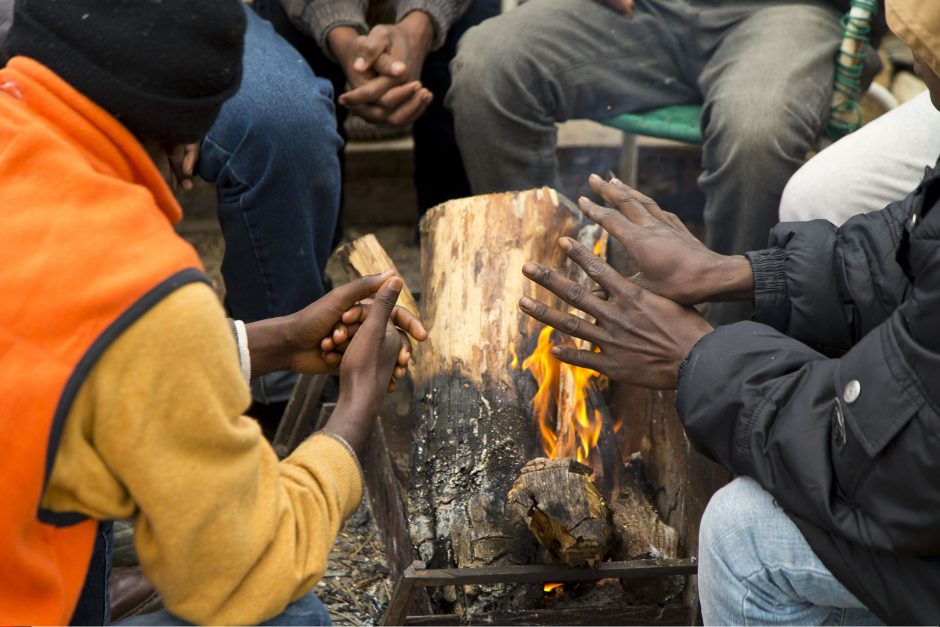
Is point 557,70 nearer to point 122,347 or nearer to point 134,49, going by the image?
point 134,49

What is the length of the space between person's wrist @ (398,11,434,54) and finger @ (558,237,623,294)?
1539mm

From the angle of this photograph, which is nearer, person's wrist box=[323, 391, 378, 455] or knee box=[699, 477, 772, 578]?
knee box=[699, 477, 772, 578]

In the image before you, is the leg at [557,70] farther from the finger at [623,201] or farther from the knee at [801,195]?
the finger at [623,201]

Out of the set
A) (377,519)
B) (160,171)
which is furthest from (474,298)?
(160,171)

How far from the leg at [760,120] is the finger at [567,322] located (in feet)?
3.61

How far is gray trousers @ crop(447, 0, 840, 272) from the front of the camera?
3.34 m

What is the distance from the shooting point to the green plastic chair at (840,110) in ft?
10.8

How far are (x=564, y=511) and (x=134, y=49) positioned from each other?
1.26m

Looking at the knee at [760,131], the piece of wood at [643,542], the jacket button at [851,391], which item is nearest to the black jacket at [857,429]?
the jacket button at [851,391]

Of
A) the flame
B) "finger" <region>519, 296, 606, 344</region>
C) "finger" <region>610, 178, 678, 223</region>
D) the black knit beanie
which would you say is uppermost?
the black knit beanie

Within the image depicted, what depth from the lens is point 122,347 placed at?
4.93 ft

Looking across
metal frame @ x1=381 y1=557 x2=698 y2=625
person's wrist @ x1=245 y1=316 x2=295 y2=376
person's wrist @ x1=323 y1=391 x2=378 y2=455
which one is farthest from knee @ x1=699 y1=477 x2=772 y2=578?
person's wrist @ x1=245 y1=316 x2=295 y2=376

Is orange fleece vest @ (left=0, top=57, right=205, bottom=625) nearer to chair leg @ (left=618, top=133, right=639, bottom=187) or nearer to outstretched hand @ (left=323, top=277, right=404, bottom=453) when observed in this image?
outstretched hand @ (left=323, top=277, right=404, bottom=453)

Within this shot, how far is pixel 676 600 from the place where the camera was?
2.44 meters
